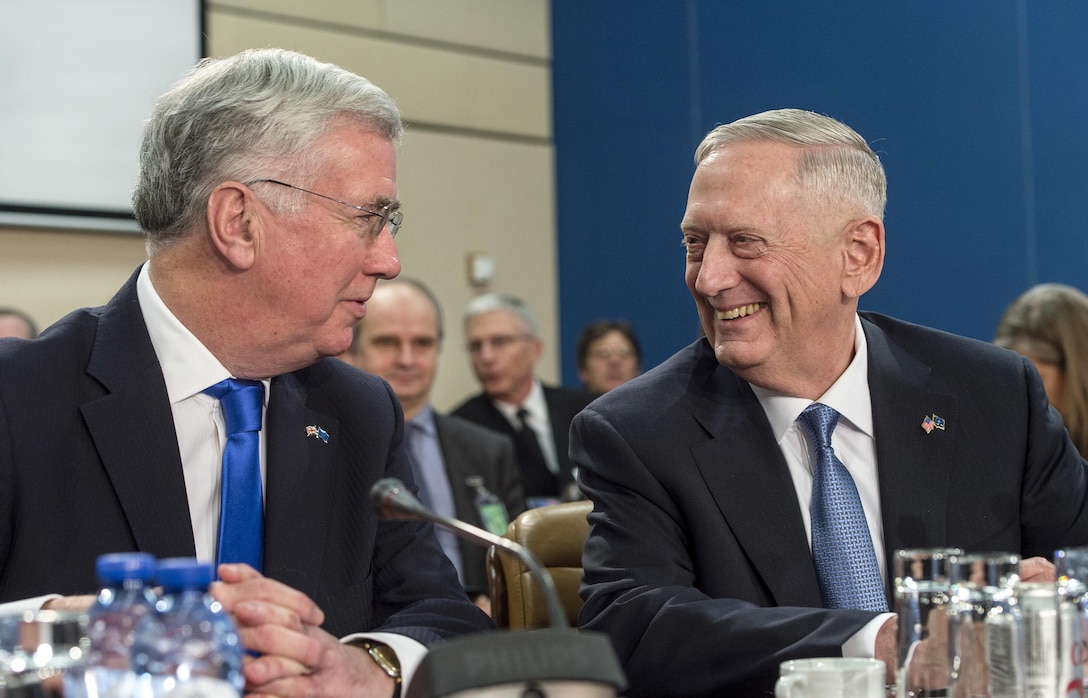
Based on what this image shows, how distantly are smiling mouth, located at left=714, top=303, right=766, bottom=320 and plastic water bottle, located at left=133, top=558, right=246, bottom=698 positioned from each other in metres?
1.20

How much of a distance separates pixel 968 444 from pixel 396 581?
96cm

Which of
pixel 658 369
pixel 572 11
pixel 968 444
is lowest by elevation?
pixel 968 444

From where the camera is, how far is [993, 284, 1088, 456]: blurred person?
3375mm

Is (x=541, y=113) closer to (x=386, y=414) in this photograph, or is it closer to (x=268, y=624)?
(x=386, y=414)


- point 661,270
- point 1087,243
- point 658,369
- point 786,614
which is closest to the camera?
point 786,614

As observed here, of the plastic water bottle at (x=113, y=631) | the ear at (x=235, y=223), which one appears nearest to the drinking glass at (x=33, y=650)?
the plastic water bottle at (x=113, y=631)

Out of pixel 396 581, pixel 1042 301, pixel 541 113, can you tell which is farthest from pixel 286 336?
pixel 541 113

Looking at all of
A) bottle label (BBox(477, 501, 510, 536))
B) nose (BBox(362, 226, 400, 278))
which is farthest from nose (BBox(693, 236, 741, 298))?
bottle label (BBox(477, 501, 510, 536))

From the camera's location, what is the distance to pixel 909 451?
2008mm

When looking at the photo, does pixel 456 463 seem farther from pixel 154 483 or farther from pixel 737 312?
pixel 154 483

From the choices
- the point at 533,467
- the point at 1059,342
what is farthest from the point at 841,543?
the point at 533,467

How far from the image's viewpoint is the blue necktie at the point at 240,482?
5.75 ft

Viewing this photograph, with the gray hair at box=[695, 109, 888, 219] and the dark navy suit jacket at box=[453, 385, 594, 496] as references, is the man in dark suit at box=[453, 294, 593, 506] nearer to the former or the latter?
the dark navy suit jacket at box=[453, 385, 594, 496]

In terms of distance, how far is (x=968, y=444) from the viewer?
2045mm
